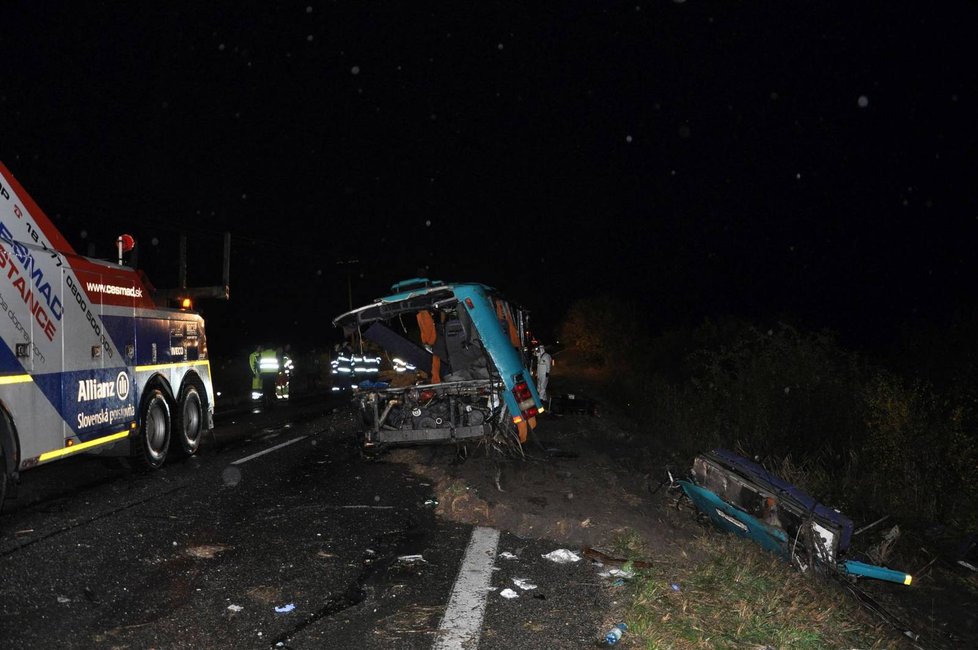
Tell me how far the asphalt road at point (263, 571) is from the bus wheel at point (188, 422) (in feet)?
5.40

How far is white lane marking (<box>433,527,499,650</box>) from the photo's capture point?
145 inches

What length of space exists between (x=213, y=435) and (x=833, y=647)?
9896 mm

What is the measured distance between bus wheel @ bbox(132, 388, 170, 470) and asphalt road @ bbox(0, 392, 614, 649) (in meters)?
0.62

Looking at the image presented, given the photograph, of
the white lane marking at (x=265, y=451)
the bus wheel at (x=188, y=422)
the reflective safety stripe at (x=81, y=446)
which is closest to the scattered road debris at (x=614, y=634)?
the reflective safety stripe at (x=81, y=446)

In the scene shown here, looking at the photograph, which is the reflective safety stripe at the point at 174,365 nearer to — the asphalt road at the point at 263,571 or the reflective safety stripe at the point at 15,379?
the asphalt road at the point at 263,571

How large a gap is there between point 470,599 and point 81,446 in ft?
16.8

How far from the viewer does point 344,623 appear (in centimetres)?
391

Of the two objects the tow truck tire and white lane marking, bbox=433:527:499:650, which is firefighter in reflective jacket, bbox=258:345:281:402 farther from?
white lane marking, bbox=433:527:499:650

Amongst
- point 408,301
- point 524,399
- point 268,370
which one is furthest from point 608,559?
point 268,370

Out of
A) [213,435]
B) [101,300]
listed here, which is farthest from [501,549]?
[213,435]

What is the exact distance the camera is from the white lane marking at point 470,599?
3678 mm

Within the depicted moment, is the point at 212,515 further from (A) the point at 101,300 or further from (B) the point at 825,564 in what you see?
(B) the point at 825,564

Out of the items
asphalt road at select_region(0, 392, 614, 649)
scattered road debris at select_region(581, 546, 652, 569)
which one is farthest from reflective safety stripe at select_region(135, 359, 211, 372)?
scattered road debris at select_region(581, 546, 652, 569)

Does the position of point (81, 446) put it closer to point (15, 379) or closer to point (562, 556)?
point (15, 379)
